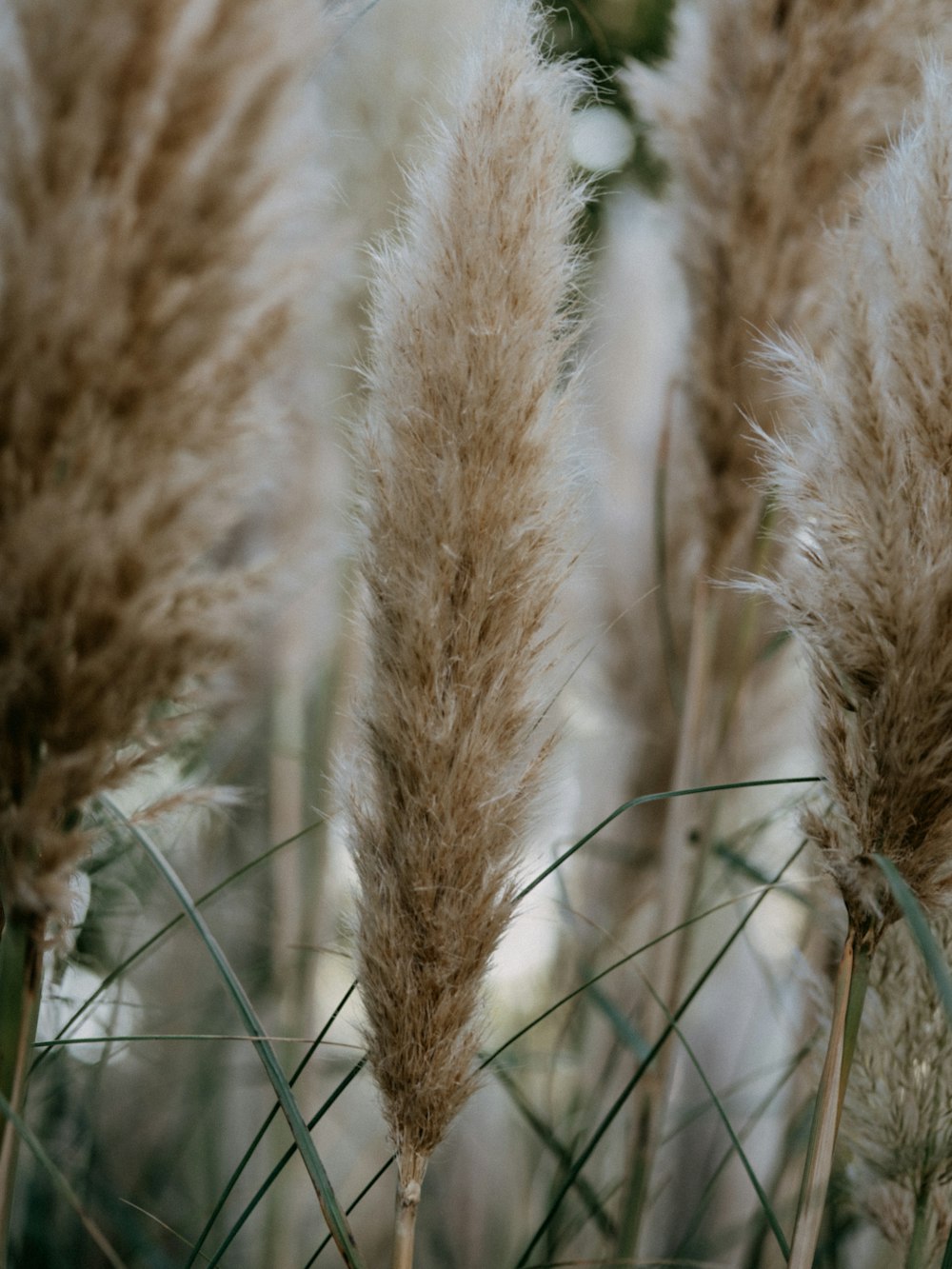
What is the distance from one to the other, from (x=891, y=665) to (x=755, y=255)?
26.1 inches

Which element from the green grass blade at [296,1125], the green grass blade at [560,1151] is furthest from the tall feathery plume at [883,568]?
the green grass blade at [560,1151]

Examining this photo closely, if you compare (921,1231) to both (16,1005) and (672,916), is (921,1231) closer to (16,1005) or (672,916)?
(672,916)

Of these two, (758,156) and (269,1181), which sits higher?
(758,156)

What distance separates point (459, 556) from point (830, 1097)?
0.45 metres

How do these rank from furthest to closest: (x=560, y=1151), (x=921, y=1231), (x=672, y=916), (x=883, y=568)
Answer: (x=672, y=916) < (x=560, y=1151) < (x=921, y=1231) < (x=883, y=568)

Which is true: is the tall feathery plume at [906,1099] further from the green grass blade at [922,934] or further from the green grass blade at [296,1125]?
the green grass blade at [296,1125]

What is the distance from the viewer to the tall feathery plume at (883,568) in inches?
29.1

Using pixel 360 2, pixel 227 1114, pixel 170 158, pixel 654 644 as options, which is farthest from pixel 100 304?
pixel 227 1114

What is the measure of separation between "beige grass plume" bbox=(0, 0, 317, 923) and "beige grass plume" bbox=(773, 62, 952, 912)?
Result: 40 centimetres

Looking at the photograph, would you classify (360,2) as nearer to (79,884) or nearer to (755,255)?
(755,255)

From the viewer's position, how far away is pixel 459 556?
0.76m

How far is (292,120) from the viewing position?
2.13ft

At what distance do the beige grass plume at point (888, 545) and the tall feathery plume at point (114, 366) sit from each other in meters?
0.40

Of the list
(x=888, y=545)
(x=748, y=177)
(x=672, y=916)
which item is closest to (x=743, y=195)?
(x=748, y=177)
